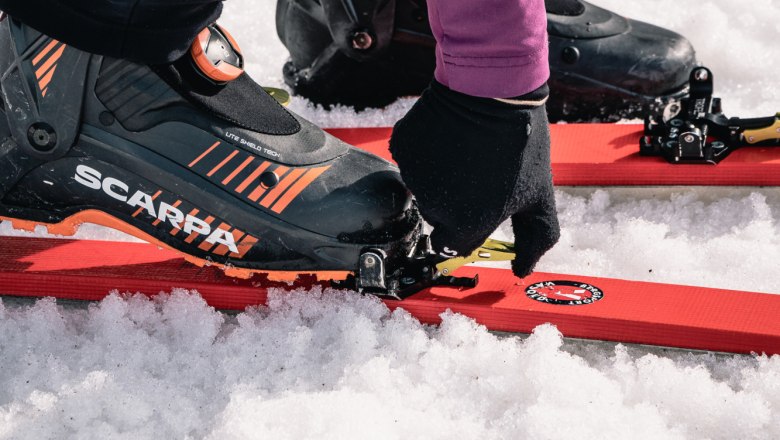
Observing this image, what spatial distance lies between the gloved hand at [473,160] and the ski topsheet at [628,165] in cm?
69

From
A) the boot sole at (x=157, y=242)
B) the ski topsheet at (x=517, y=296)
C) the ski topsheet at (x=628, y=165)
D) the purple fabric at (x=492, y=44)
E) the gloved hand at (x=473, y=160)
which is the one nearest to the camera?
the purple fabric at (x=492, y=44)

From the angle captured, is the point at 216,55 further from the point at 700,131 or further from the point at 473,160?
the point at 700,131

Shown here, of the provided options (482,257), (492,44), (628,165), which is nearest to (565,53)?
(628,165)

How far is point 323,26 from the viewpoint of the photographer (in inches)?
103

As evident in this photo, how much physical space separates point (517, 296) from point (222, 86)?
666 millimetres

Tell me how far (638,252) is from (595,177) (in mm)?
323

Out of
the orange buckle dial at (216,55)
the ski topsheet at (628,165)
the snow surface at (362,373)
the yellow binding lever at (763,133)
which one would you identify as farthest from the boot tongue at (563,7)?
the orange buckle dial at (216,55)

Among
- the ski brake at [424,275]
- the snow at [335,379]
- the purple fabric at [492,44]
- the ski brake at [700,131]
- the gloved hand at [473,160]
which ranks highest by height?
the purple fabric at [492,44]

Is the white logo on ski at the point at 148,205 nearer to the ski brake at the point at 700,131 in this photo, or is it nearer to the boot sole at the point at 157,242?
the boot sole at the point at 157,242

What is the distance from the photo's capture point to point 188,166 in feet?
5.22

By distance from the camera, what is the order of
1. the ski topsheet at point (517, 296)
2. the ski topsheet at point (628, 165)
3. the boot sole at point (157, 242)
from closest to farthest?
the ski topsheet at point (517, 296)
the boot sole at point (157, 242)
the ski topsheet at point (628, 165)

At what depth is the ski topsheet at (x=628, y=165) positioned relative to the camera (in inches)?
81.6

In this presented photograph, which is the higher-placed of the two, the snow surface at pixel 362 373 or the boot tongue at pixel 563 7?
the boot tongue at pixel 563 7

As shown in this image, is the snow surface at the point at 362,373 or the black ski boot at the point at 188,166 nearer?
the snow surface at the point at 362,373
